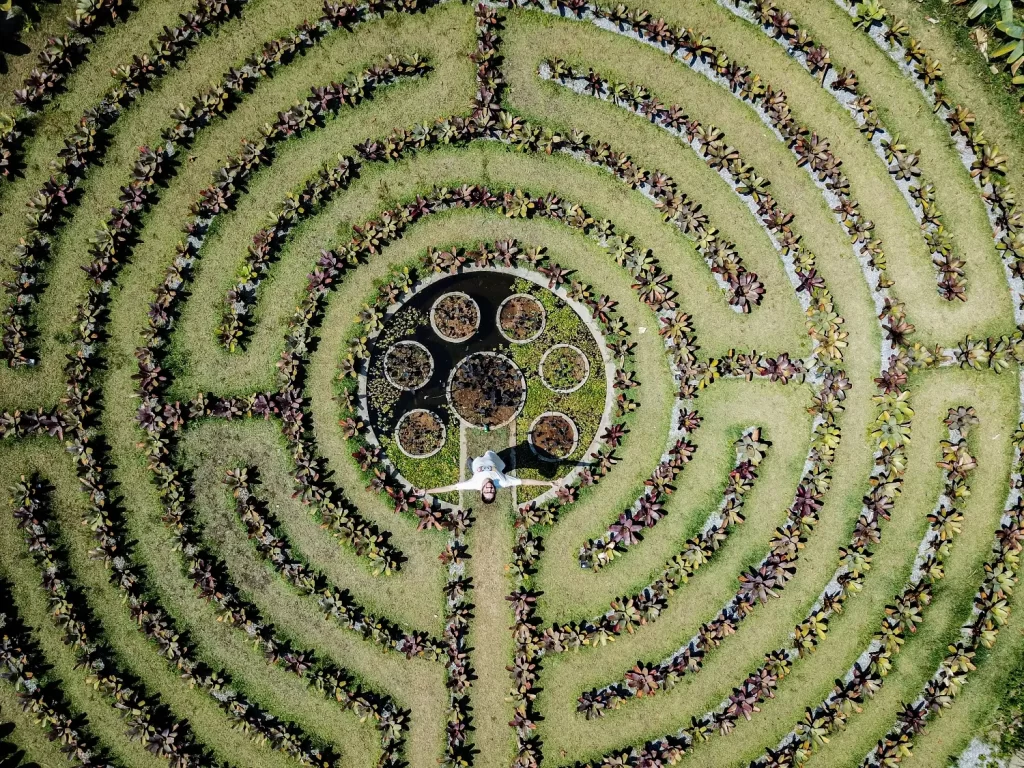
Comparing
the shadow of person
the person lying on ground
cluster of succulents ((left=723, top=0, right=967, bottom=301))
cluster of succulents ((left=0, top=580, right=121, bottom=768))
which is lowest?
cluster of succulents ((left=0, top=580, right=121, bottom=768))

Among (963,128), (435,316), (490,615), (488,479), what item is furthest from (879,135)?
(490,615)

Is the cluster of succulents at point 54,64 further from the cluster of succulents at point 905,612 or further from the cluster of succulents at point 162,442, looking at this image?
the cluster of succulents at point 905,612

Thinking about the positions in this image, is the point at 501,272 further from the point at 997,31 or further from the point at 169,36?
the point at 997,31

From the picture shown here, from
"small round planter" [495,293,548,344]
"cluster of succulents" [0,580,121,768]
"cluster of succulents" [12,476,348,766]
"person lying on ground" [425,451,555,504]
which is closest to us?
"person lying on ground" [425,451,555,504]

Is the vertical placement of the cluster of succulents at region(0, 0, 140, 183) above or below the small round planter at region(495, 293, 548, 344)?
above

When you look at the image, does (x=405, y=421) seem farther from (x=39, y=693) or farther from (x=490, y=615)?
(x=39, y=693)

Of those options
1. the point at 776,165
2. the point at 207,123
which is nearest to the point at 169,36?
the point at 207,123

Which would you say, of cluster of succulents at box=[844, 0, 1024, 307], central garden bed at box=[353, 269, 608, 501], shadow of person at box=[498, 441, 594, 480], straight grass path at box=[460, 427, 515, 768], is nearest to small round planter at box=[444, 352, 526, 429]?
central garden bed at box=[353, 269, 608, 501]

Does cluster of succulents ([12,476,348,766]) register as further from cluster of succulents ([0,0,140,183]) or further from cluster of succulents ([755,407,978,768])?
cluster of succulents ([755,407,978,768])
